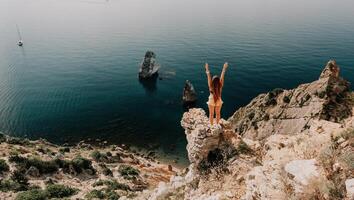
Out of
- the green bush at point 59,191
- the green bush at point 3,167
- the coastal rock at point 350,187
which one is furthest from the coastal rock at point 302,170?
the green bush at point 3,167

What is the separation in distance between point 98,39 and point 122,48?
2226cm

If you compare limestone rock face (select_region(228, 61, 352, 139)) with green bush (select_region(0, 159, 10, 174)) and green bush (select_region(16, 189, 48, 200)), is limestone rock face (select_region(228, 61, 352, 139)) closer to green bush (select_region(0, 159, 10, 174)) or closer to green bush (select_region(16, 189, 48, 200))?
green bush (select_region(16, 189, 48, 200))

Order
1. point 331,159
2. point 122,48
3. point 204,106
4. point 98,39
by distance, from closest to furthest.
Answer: point 331,159 → point 204,106 → point 122,48 → point 98,39

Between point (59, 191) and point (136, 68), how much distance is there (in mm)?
84543

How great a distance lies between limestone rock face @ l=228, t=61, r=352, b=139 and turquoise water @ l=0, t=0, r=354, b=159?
18.2 meters

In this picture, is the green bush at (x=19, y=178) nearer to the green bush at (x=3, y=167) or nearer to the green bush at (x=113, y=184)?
the green bush at (x=3, y=167)

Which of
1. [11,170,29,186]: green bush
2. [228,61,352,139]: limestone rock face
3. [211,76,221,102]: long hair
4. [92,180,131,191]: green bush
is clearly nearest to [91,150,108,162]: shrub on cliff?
[92,180,131,191]: green bush

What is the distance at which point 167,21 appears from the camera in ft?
636

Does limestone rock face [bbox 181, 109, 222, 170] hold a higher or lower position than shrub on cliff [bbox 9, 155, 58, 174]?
higher

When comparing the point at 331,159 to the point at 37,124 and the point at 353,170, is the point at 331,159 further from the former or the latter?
the point at 37,124

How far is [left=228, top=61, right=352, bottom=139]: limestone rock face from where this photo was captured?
122 ft

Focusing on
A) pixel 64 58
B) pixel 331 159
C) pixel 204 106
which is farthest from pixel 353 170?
pixel 64 58

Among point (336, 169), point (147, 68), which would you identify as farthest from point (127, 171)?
point (147, 68)

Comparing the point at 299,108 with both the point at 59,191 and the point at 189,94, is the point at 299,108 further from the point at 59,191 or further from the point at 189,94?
the point at 189,94
